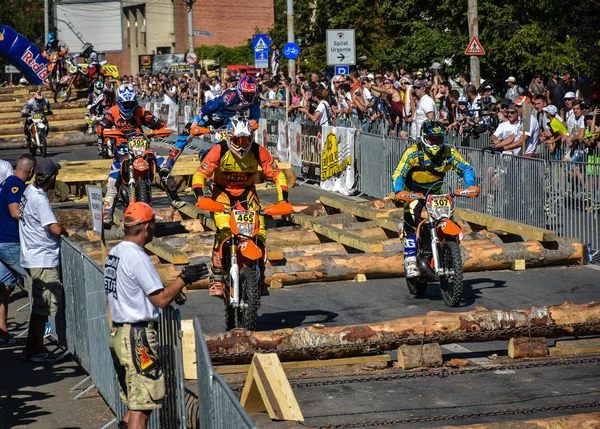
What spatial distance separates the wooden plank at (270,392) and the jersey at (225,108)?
27.5 ft

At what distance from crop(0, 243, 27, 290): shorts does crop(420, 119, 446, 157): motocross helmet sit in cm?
466

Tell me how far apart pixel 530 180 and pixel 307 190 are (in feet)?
27.6

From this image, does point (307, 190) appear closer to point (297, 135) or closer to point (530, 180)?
point (297, 135)

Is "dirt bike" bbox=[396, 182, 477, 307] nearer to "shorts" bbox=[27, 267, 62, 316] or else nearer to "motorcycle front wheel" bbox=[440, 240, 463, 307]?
"motorcycle front wheel" bbox=[440, 240, 463, 307]

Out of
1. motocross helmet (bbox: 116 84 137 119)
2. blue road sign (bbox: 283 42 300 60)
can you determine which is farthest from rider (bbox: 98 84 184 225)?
blue road sign (bbox: 283 42 300 60)

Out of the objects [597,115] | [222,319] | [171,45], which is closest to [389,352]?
[222,319]

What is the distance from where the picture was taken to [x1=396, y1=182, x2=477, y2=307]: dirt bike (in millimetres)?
11781

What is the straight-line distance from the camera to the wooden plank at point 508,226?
1424 cm

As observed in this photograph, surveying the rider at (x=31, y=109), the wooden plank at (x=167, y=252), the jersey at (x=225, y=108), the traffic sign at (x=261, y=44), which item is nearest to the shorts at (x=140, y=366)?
the wooden plank at (x=167, y=252)

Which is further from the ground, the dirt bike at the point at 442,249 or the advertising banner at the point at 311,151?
the advertising banner at the point at 311,151

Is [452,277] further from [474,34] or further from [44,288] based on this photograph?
[474,34]

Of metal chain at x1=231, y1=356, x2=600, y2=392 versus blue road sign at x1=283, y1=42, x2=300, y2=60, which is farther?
blue road sign at x1=283, y1=42, x2=300, y2=60

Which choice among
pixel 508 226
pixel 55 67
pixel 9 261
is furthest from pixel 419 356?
pixel 55 67

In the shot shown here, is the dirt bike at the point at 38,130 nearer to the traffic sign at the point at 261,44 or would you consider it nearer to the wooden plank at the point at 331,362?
the traffic sign at the point at 261,44
